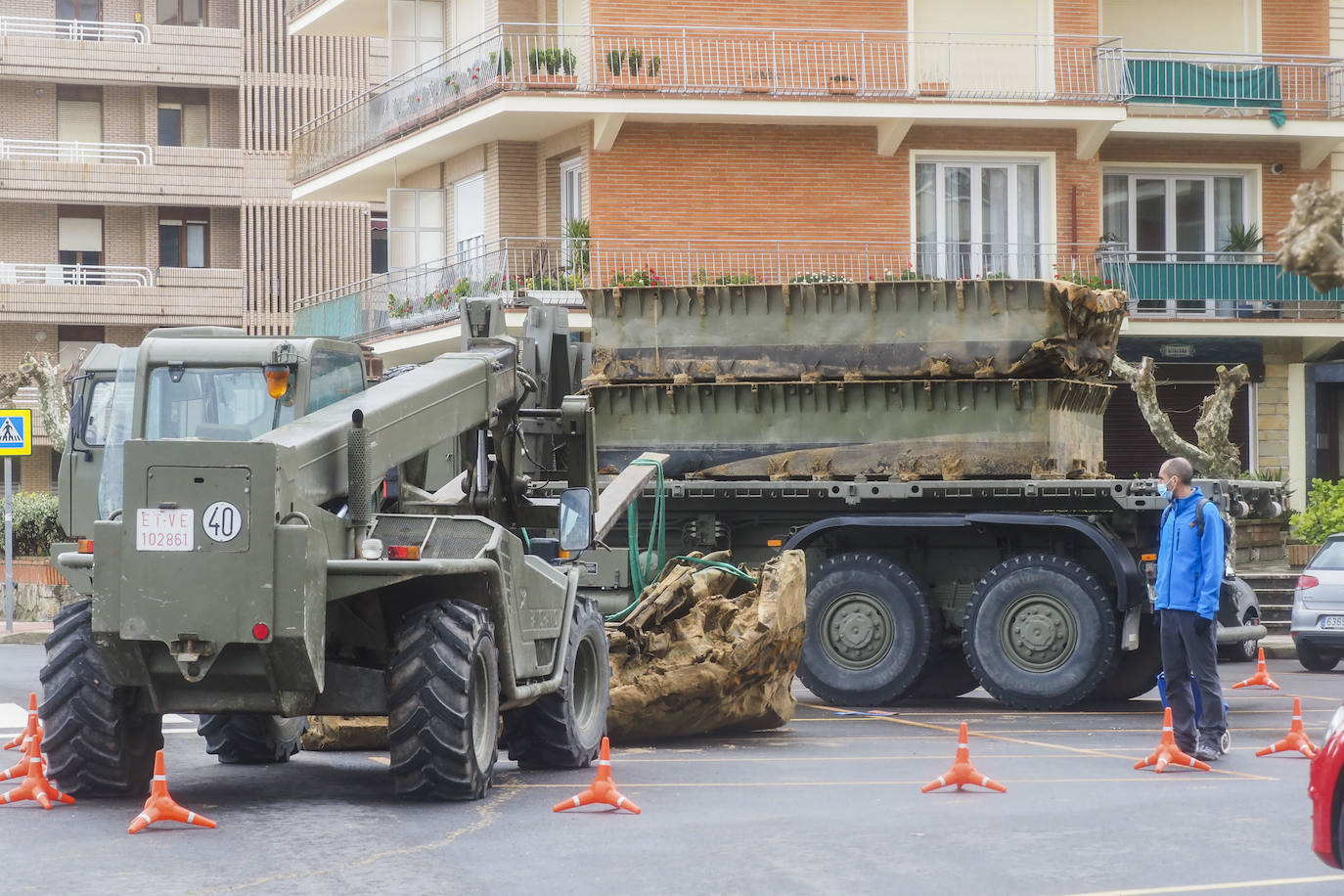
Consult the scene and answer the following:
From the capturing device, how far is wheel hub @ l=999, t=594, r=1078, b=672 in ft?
52.2

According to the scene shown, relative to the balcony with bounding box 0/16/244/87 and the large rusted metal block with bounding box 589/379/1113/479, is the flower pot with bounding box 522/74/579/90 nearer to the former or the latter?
the large rusted metal block with bounding box 589/379/1113/479

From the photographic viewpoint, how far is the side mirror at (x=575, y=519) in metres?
11.6

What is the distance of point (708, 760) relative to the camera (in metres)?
12.4

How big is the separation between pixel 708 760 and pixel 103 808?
4071 millimetres

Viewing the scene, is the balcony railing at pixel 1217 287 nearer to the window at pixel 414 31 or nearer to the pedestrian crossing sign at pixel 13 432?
the window at pixel 414 31

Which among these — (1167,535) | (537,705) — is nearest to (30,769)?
(537,705)

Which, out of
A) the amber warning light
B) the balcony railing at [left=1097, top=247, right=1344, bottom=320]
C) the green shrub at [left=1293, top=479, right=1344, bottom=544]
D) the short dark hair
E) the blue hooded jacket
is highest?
the balcony railing at [left=1097, top=247, right=1344, bottom=320]

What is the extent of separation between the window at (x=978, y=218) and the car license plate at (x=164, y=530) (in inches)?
922

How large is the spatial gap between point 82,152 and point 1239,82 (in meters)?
29.1

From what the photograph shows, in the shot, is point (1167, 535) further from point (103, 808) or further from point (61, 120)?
point (61, 120)

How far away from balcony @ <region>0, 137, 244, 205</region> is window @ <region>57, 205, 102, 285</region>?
0.89 meters

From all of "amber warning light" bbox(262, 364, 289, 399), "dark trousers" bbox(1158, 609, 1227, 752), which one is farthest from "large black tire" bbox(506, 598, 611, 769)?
"dark trousers" bbox(1158, 609, 1227, 752)

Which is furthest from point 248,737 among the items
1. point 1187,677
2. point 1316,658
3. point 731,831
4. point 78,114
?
point 78,114

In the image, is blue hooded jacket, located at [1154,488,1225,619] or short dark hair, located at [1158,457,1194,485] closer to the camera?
blue hooded jacket, located at [1154,488,1225,619]
